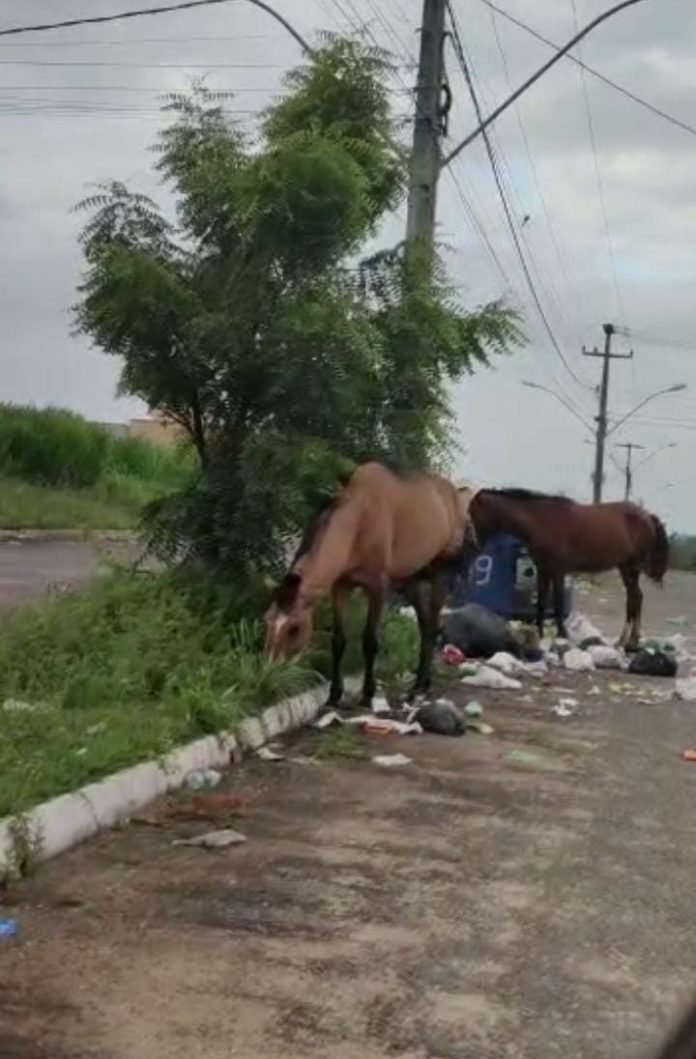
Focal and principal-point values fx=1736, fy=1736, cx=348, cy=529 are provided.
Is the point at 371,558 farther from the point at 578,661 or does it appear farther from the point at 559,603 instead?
the point at 559,603

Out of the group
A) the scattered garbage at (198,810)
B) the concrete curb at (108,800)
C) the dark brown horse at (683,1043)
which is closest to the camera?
the dark brown horse at (683,1043)

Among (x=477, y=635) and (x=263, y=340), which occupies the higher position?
(x=263, y=340)

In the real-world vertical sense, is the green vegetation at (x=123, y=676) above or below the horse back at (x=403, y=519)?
below

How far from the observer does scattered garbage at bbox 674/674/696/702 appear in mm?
14359

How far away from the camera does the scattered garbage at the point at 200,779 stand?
28.7 feet

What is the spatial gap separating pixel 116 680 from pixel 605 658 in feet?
25.8

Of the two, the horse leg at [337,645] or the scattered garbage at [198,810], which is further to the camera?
the horse leg at [337,645]

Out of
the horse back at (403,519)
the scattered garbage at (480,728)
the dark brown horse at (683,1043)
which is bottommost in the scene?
the scattered garbage at (480,728)

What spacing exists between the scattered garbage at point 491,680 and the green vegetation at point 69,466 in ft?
58.9

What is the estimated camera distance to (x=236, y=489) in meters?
12.2

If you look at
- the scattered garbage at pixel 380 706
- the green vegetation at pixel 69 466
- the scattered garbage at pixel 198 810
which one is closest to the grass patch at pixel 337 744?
the scattered garbage at pixel 380 706

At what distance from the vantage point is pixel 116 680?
380 inches

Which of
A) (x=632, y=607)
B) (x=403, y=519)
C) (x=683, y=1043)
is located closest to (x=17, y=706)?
(x=403, y=519)

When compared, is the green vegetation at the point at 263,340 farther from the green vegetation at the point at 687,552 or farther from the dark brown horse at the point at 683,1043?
the green vegetation at the point at 687,552
